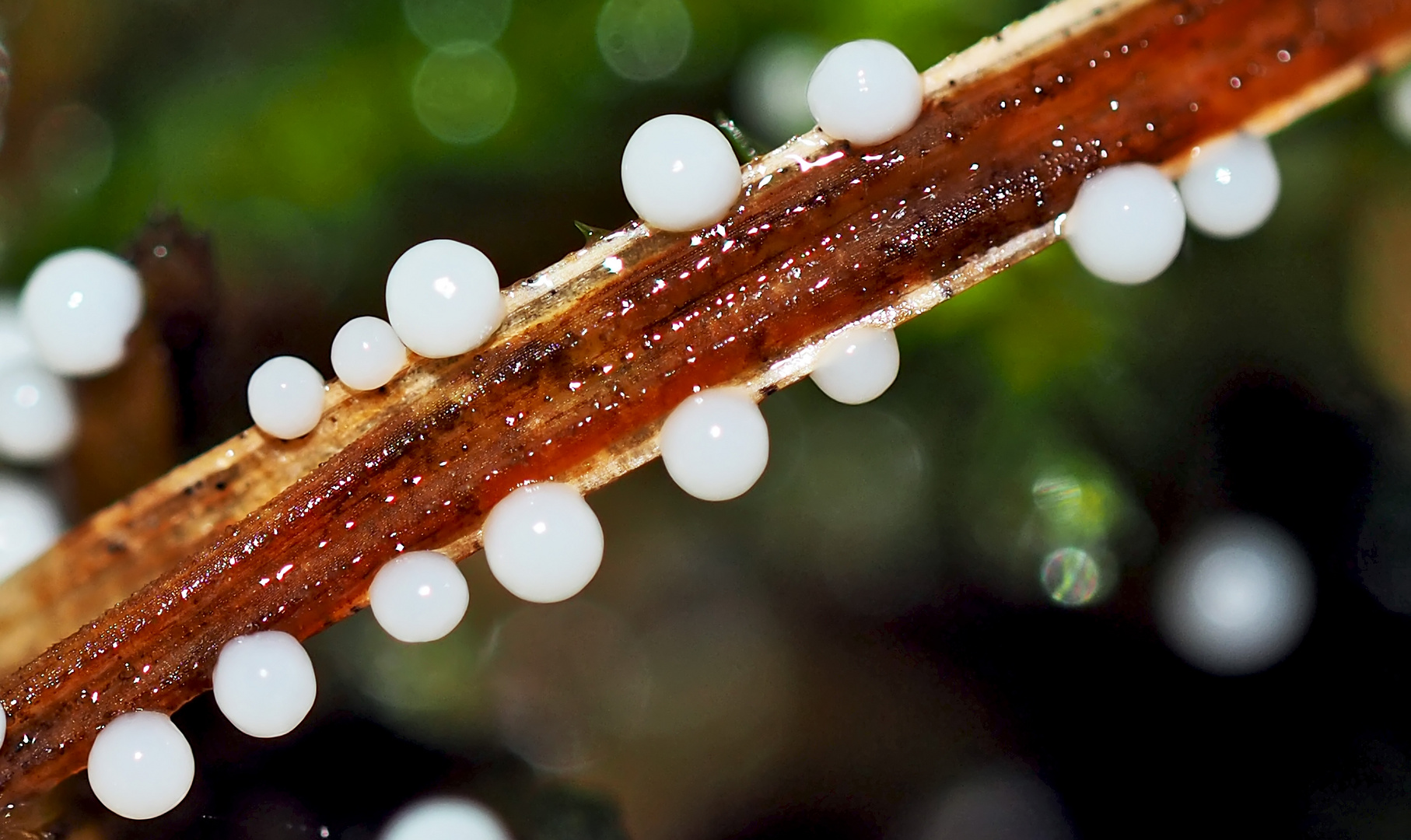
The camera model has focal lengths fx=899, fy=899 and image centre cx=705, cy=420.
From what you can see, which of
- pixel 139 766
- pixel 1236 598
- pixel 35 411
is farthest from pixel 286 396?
pixel 1236 598

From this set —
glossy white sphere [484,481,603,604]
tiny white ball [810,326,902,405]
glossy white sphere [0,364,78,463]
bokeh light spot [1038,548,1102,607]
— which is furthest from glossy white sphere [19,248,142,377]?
bokeh light spot [1038,548,1102,607]

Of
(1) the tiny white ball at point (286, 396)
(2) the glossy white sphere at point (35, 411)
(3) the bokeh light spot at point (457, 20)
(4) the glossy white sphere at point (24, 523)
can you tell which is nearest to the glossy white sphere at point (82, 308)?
(2) the glossy white sphere at point (35, 411)

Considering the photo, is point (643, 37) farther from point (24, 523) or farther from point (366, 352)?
point (24, 523)

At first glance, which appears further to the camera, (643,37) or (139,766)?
(643,37)

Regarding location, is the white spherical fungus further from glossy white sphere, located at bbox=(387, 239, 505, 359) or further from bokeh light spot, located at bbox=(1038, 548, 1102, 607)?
glossy white sphere, located at bbox=(387, 239, 505, 359)

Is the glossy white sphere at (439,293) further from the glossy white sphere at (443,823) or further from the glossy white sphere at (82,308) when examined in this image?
the glossy white sphere at (443,823)

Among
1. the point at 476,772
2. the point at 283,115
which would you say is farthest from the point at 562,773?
the point at 283,115

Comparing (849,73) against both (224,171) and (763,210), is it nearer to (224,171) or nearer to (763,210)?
(763,210)
